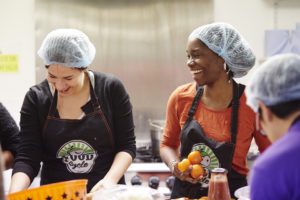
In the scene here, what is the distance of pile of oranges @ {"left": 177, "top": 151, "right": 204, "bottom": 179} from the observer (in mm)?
1550

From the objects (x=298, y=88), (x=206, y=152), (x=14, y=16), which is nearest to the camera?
(x=298, y=88)

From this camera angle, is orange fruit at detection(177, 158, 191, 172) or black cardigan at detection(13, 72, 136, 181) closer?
orange fruit at detection(177, 158, 191, 172)

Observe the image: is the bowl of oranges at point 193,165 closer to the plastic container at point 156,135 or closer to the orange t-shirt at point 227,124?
the orange t-shirt at point 227,124

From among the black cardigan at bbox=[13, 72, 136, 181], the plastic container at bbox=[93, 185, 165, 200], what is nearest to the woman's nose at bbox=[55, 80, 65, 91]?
the black cardigan at bbox=[13, 72, 136, 181]

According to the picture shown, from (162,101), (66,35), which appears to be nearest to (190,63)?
(66,35)

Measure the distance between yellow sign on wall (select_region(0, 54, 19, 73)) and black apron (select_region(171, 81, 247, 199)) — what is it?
1.87 m

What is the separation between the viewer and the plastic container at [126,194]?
1.39m

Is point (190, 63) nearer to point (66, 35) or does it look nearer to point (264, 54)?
point (66, 35)

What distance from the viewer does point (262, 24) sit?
3.33 m

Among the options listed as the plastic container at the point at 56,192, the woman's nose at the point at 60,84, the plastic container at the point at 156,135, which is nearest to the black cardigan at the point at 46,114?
the woman's nose at the point at 60,84

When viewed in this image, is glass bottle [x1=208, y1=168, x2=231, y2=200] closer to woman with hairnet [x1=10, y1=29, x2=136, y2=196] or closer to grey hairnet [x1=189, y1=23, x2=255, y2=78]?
woman with hairnet [x1=10, y1=29, x2=136, y2=196]

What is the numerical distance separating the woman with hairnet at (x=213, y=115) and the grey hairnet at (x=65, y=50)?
1.44 feet

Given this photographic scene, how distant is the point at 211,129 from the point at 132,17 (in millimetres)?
1754

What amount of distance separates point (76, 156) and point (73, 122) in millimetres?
138
